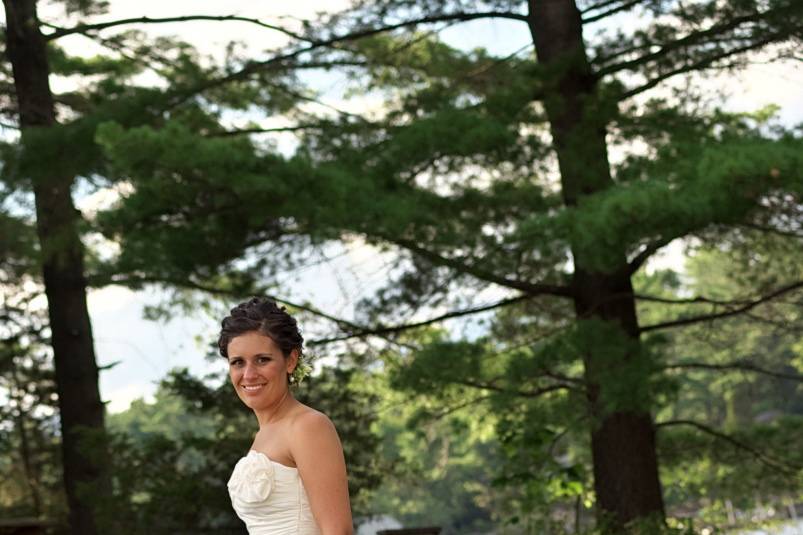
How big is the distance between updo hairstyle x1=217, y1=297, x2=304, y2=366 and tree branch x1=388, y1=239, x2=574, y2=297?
24.3ft

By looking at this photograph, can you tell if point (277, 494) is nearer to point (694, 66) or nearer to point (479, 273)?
point (479, 273)

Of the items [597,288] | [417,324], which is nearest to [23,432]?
[417,324]

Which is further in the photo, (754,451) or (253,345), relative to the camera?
(754,451)

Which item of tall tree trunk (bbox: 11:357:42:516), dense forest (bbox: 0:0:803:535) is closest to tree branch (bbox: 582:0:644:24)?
dense forest (bbox: 0:0:803:535)

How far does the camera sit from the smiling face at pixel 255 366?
3.11 metres

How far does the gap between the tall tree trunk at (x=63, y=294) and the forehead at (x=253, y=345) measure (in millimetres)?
11058

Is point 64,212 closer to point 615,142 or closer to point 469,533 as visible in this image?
point 615,142

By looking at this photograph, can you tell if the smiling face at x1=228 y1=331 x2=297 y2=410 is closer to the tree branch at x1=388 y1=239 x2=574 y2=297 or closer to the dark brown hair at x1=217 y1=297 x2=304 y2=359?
the dark brown hair at x1=217 y1=297 x2=304 y2=359

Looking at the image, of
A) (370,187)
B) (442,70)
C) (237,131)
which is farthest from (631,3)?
(237,131)

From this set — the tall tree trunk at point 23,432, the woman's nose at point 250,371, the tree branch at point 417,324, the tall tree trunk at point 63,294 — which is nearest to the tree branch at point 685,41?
the tree branch at point 417,324

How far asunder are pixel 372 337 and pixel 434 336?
1.58 meters

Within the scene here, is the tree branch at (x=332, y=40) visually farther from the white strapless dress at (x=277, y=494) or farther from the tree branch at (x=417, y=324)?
the white strapless dress at (x=277, y=494)

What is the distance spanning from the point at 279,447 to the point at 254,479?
87mm

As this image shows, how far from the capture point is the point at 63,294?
14562 millimetres
